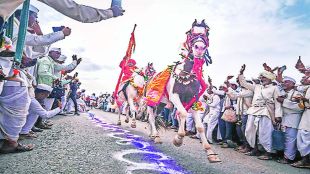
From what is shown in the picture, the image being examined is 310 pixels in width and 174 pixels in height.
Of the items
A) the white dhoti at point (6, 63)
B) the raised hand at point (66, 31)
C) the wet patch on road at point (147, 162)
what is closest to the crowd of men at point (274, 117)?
the wet patch on road at point (147, 162)

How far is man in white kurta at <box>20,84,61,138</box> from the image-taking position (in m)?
6.21

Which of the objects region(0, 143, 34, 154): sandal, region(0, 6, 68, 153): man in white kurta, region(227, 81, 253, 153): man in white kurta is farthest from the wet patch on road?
region(227, 81, 253, 153): man in white kurta

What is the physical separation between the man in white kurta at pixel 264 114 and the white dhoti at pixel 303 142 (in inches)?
24.7

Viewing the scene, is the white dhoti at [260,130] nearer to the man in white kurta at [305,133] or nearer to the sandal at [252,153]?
the sandal at [252,153]

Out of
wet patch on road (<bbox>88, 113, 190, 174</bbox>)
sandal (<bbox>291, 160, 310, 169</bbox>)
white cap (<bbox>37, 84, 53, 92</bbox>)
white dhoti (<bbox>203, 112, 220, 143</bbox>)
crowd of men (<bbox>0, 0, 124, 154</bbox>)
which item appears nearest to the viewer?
crowd of men (<bbox>0, 0, 124, 154</bbox>)

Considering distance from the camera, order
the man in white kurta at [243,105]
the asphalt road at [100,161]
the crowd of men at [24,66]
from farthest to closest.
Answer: the man in white kurta at [243,105] → the asphalt road at [100,161] → the crowd of men at [24,66]

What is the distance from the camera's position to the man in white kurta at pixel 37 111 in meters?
6.21

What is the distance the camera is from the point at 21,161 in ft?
14.0

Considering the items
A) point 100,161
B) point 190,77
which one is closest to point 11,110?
point 100,161

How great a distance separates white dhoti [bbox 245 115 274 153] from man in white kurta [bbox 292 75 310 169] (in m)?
0.73

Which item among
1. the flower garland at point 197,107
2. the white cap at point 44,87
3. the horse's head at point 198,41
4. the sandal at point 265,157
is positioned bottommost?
the sandal at point 265,157

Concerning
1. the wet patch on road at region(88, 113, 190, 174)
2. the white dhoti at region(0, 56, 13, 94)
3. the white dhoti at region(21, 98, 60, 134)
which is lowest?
the wet patch on road at region(88, 113, 190, 174)

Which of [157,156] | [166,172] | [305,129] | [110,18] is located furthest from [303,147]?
[110,18]

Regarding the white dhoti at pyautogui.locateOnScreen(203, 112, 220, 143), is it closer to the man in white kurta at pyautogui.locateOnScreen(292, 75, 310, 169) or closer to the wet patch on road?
the man in white kurta at pyautogui.locateOnScreen(292, 75, 310, 169)
